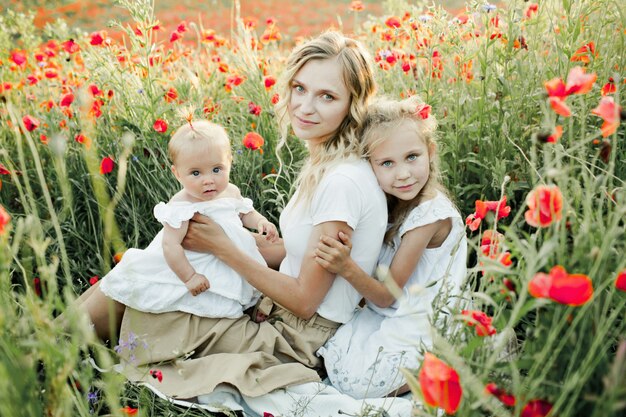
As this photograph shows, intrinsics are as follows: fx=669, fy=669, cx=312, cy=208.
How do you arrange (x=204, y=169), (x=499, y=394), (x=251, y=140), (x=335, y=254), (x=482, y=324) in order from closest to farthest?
(x=499, y=394), (x=482, y=324), (x=335, y=254), (x=204, y=169), (x=251, y=140)

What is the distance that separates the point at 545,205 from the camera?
1.32 m

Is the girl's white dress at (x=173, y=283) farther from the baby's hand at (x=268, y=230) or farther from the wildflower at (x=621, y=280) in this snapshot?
the wildflower at (x=621, y=280)

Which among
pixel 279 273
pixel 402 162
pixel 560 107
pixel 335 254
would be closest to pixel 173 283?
pixel 279 273

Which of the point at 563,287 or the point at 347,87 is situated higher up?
the point at 347,87

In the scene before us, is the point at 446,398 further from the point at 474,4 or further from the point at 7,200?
the point at 7,200

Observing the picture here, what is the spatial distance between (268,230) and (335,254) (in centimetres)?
50

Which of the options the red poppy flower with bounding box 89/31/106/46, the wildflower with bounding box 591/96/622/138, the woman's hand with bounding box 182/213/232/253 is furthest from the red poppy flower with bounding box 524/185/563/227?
the red poppy flower with bounding box 89/31/106/46

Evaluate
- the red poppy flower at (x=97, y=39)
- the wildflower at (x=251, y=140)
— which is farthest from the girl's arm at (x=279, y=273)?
the red poppy flower at (x=97, y=39)

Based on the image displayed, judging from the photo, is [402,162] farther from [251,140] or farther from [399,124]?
[251,140]

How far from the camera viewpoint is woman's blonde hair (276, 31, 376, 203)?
92.9 inches

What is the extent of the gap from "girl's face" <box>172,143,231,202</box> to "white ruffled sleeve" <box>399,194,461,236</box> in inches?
26.8

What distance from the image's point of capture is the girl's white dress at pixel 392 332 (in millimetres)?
2199

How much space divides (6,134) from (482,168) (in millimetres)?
2466

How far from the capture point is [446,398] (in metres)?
1.18
